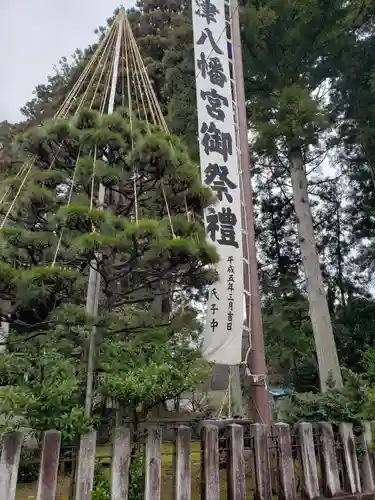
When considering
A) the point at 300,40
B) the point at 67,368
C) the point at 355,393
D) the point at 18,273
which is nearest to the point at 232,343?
the point at 355,393

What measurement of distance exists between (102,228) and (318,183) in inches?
380

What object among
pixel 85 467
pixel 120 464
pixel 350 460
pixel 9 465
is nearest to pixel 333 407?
pixel 350 460

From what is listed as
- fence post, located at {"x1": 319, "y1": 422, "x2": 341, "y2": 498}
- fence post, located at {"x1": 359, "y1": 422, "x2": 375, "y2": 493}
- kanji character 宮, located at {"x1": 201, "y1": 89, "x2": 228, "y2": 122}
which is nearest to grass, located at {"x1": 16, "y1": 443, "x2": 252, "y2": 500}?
fence post, located at {"x1": 319, "y1": 422, "x2": 341, "y2": 498}

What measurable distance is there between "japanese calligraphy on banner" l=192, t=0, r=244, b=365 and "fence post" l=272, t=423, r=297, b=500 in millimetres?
828

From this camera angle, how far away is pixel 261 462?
3.10 metres

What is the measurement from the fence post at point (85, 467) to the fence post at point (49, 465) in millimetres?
146

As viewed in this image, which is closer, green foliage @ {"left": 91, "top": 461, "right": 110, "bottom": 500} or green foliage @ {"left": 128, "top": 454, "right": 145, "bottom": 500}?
green foliage @ {"left": 91, "top": 461, "right": 110, "bottom": 500}

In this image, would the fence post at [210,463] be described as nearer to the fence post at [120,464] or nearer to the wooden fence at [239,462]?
the wooden fence at [239,462]

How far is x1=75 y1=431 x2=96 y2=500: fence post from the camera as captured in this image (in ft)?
7.98

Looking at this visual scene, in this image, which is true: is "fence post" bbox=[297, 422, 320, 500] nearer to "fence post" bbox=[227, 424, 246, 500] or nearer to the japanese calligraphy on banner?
"fence post" bbox=[227, 424, 246, 500]

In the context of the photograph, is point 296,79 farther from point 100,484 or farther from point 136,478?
point 100,484

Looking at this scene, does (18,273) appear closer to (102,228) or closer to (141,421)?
(102,228)

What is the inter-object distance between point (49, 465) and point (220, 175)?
11.0 feet

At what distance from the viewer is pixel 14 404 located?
236 centimetres
